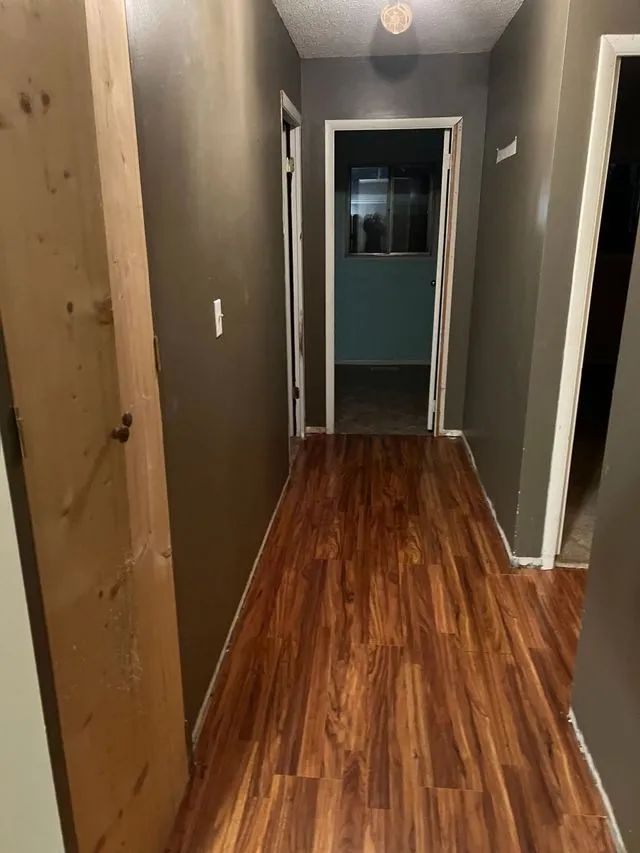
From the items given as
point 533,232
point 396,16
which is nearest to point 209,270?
point 533,232

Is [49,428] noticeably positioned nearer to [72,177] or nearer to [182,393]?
[72,177]

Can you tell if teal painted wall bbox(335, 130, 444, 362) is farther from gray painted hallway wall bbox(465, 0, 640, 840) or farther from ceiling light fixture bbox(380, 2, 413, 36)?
ceiling light fixture bbox(380, 2, 413, 36)

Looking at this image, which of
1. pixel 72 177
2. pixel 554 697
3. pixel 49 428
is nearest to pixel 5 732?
pixel 49 428

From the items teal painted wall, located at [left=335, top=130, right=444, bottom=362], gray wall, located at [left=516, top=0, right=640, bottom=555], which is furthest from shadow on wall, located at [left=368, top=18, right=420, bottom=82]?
teal painted wall, located at [left=335, top=130, right=444, bottom=362]

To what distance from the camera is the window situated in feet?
19.9

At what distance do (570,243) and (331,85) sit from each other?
225 centimetres

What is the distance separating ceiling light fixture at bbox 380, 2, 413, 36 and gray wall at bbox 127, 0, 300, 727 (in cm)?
53

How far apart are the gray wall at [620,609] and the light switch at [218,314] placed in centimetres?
118

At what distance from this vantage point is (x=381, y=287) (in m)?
6.29

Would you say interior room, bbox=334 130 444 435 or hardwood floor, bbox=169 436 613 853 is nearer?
hardwood floor, bbox=169 436 613 853

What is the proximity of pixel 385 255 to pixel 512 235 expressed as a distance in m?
3.36

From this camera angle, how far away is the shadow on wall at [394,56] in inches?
137

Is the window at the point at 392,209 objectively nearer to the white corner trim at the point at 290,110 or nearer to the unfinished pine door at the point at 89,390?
the white corner trim at the point at 290,110

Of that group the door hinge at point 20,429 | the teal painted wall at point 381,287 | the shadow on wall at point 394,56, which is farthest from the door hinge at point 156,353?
the teal painted wall at point 381,287
